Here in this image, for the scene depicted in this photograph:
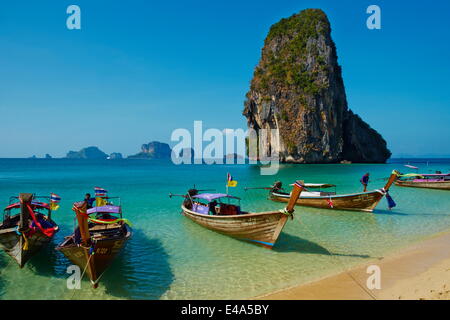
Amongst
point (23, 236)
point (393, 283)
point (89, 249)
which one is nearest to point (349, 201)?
point (393, 283)

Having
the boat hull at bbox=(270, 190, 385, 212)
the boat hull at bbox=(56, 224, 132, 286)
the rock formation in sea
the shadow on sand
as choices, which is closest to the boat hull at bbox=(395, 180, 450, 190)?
the boat hull at bbox=(270, 190, 385, 212)

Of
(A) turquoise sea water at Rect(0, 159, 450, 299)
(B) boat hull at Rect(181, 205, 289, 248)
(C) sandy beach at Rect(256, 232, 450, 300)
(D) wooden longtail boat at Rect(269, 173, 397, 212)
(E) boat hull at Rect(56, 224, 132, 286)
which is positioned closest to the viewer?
(C) sandy beach at Rect(256, 232, 450, 300)

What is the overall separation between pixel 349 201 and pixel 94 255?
49.8 ft

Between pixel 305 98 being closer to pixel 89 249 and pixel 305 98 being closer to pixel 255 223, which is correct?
pixel 255 223

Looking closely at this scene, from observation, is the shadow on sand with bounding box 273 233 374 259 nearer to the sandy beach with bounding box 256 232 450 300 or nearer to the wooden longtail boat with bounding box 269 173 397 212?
the sandy beach with bounding box 256 232 450 300

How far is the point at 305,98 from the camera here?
72.9m

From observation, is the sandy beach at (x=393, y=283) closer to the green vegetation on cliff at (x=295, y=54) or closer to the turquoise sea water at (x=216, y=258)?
the turquoise sea water at (x=216, y=258)

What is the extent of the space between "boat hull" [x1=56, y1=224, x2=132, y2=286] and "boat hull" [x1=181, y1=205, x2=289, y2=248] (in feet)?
15.6

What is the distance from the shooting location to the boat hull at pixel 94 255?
7.78 m

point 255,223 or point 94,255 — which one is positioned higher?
point 255,223

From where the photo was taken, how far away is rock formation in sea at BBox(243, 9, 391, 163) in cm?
7325

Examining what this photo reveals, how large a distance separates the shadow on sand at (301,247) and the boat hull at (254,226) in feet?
2.40

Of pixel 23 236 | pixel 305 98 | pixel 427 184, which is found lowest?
pixel 427 184

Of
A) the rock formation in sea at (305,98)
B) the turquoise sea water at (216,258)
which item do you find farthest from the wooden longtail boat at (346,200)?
the rock formation in sea at (305,98)
